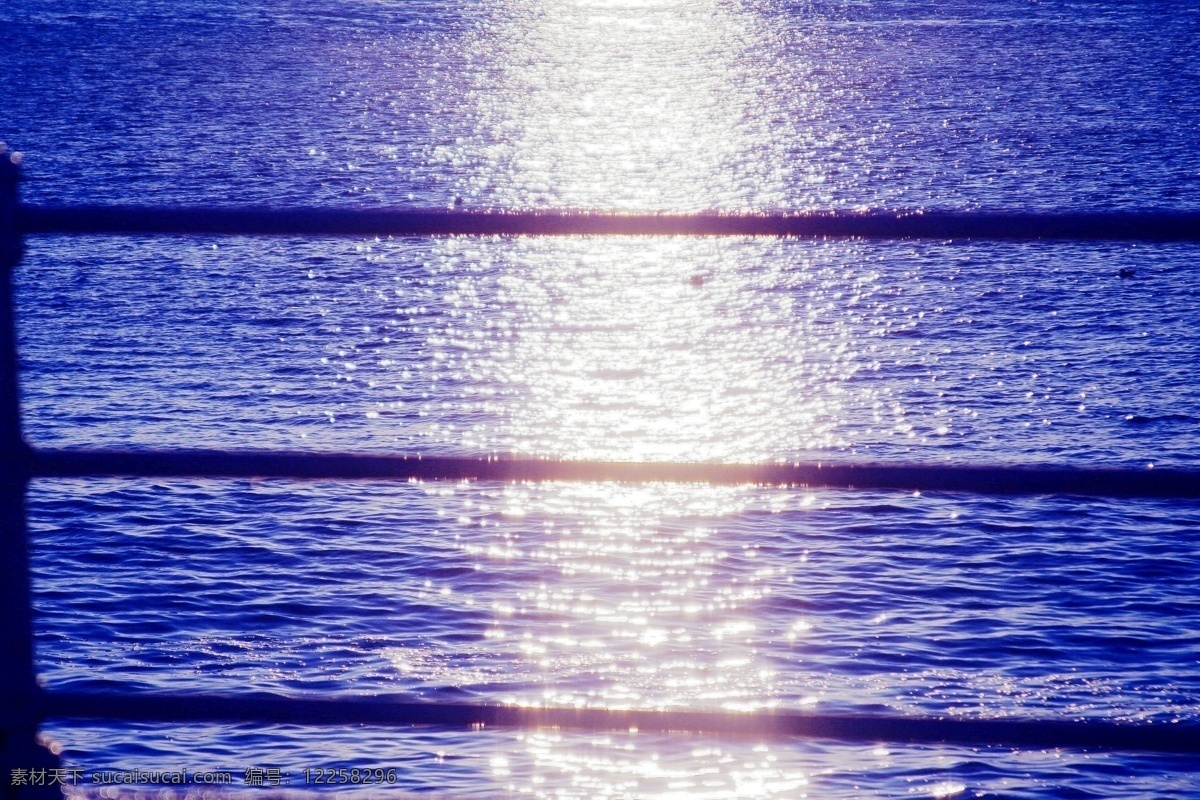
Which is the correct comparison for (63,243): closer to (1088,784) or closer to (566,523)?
(566,523)

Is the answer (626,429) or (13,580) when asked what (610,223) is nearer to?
(13,580)

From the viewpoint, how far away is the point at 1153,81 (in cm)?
7344

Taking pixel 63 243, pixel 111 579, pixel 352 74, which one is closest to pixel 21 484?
pixel 111 579

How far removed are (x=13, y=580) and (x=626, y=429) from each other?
1498 inches

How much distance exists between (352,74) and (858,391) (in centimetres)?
4980

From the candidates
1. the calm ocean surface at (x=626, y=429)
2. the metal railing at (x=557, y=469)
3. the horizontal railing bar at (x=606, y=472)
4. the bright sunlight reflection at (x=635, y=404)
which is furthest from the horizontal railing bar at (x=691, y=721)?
the bright sunlight reflection at (x=635, y=404)

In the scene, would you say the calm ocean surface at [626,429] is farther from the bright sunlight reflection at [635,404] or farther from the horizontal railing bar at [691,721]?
the horizontal railing bar at [691,721]

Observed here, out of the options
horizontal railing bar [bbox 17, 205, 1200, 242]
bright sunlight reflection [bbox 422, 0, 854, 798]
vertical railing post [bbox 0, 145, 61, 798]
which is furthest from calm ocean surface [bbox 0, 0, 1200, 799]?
vertical railing post [bbox 0, 145, 61, 798]

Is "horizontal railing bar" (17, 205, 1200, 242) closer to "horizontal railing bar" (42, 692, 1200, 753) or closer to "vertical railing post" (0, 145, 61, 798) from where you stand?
"vertical railing post" (0, 145, 61, 798)

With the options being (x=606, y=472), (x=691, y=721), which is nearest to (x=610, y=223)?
(x=606, y=472)

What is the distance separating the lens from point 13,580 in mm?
1755

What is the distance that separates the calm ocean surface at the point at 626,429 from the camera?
95.5 ft

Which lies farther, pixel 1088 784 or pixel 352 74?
pixel 352 74

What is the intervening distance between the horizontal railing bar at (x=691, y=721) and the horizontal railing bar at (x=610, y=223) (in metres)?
0.54
